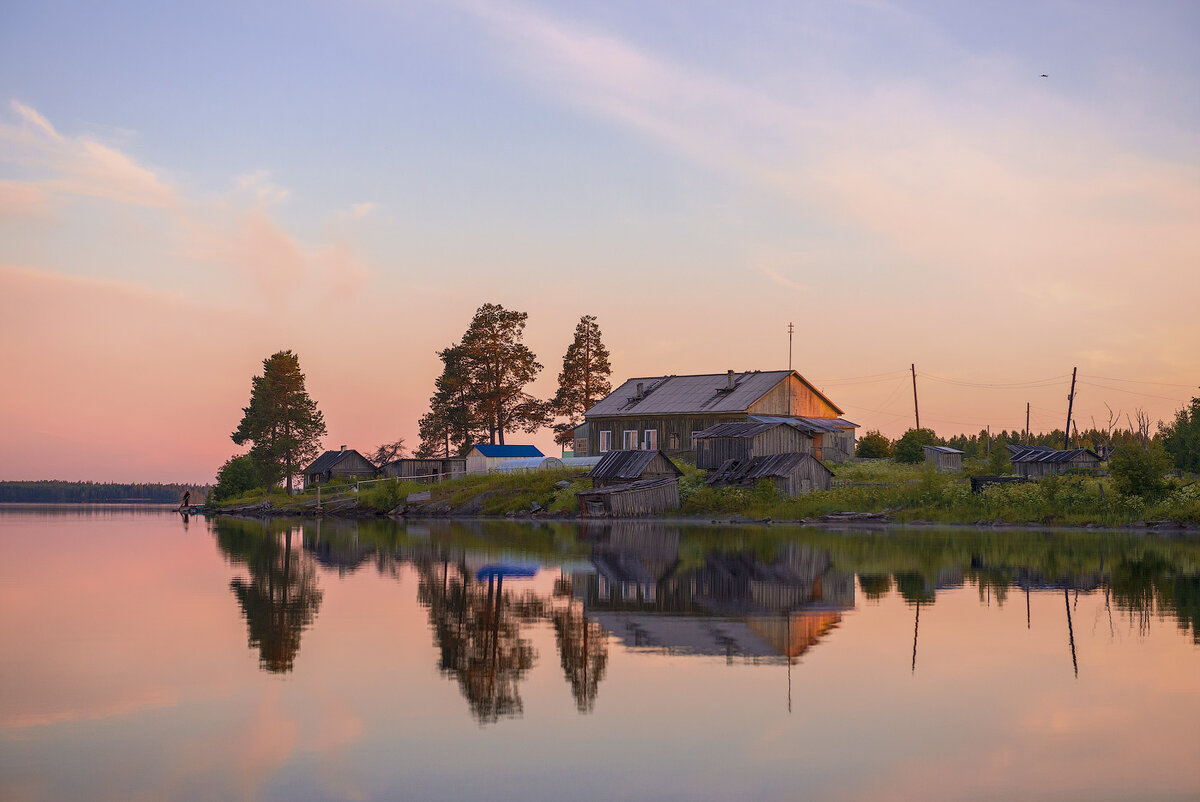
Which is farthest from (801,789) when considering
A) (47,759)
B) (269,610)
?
(269,610)

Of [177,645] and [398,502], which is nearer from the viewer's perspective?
[177,645]

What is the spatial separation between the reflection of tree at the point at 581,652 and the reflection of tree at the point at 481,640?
1.95 ft

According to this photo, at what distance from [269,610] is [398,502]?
6106cm

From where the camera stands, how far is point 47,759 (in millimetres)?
9984

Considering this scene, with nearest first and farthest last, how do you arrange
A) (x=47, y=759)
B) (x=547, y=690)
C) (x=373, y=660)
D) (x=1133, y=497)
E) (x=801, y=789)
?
(x=801, y=789)
(x=47, y=759)
(x=547, y=690)
(x=373, y=660)
(x=1133, y=497)

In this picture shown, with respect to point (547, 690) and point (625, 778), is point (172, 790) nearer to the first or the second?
point (625, 778)

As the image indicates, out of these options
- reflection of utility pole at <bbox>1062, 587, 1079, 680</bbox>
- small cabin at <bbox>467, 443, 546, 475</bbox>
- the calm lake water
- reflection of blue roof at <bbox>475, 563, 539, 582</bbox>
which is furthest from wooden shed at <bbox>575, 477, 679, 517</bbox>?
reflection of utility pole at <bbox>1062, 587, 1079, 680</bbox>

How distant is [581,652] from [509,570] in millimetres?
14057

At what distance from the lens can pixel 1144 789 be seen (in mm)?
9086

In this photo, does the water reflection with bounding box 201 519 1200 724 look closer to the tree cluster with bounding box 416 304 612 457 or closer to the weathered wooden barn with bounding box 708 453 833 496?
the weathered wooden barn with bounding box 708 453 833 496

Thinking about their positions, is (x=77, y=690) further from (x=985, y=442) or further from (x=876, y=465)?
(x=985, y=442)

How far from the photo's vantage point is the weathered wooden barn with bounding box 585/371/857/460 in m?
81.6

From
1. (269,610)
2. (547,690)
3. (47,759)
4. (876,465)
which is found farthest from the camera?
(876,465)

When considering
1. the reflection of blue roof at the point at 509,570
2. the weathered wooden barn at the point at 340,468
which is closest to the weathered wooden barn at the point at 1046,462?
the reflection of blue roof at the point at 509,570
